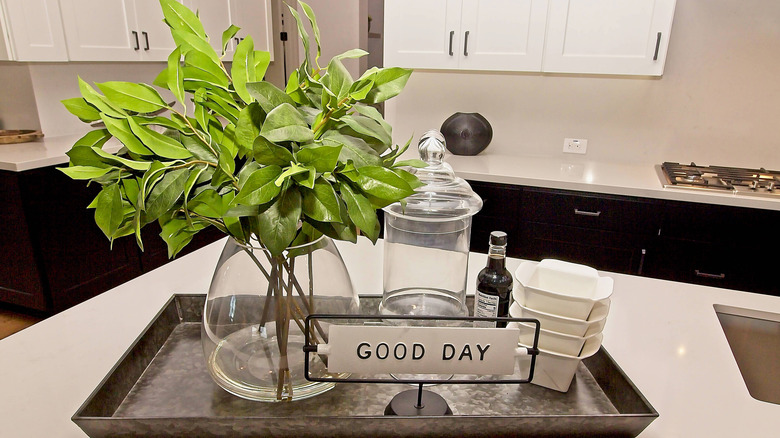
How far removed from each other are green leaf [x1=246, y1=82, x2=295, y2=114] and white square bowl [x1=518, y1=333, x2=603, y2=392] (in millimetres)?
491

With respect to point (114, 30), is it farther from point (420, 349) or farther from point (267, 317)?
point (420, 349)

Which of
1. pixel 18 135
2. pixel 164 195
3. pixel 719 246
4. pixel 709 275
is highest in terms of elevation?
pixel 164 195

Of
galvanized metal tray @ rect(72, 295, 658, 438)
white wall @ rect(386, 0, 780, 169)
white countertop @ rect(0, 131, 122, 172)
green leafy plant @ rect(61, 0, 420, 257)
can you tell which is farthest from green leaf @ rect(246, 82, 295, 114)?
white wall @ rect(386, 0, 780, 169)

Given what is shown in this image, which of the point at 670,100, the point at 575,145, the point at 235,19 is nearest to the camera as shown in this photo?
the point at 670,100

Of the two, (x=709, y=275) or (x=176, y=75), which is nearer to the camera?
(x=176, y=75)

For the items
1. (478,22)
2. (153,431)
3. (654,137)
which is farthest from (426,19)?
(153,431)

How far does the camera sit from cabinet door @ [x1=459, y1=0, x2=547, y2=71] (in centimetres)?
237

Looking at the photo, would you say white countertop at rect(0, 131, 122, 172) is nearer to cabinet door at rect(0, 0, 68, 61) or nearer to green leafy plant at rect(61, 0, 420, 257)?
cabinet door at rect(0, 0, 68, 61)

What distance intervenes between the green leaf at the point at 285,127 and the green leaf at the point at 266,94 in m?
0.03

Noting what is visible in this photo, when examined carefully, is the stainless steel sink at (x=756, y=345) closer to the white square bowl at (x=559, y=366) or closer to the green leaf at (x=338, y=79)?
the white square bowl at (x=559, y=366)

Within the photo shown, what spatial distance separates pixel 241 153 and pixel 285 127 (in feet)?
0.32

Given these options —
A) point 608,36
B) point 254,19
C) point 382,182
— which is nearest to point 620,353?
point 382,182

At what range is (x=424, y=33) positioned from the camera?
254 centimetres

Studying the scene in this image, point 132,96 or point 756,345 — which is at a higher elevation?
point 132,96
